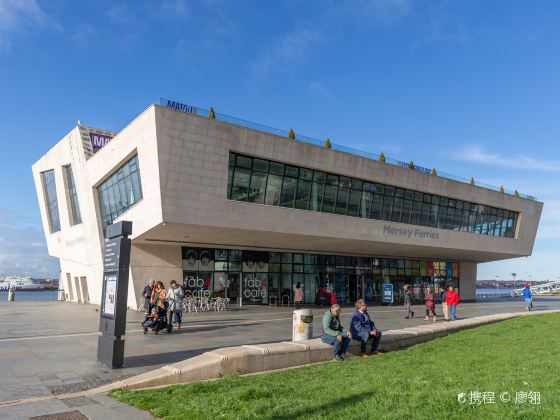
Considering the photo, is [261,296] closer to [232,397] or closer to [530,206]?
[232,397]

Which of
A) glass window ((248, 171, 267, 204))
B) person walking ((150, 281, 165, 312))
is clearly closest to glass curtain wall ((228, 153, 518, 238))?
glass window ((248, 171, 267, 204))

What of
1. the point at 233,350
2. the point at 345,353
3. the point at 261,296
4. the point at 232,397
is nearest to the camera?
the point at 232,397

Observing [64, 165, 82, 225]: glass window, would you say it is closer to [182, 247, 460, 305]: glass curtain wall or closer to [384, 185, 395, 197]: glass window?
[182, 247, 460, 305]: glass curtain wall

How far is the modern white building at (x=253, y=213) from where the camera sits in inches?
886

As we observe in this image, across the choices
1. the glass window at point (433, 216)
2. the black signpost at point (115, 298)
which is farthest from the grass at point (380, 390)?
the glass window at point (433, 216)

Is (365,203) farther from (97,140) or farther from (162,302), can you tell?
(97,140)

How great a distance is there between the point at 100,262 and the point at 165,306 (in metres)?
16.5

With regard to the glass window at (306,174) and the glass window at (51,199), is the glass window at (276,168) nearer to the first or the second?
the glass window at (306,174)

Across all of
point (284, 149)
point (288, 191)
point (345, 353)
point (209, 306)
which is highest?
point (284, 149)

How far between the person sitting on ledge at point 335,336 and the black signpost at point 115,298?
4.54m

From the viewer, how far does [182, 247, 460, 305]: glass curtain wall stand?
2894 centimetres

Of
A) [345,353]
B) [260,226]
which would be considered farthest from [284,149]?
[345,353]

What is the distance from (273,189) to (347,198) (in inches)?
240

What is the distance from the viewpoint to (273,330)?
16438mm
